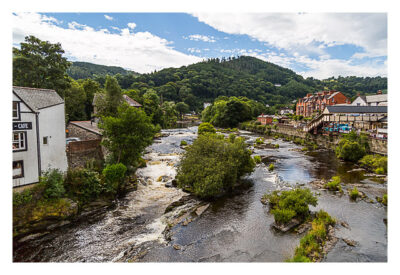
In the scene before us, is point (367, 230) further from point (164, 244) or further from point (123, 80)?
point (123, 80)

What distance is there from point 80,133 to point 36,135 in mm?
8161

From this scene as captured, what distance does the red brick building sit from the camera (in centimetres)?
5559

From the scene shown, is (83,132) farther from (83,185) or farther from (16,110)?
(16,110)

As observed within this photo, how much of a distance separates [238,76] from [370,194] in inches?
A: 5190

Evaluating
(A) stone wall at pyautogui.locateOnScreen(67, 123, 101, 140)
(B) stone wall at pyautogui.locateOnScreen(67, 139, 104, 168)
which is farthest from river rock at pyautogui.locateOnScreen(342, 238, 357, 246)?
(A) stone wall at pyautogui.locateOnScreen(67, 123, 101, 140)

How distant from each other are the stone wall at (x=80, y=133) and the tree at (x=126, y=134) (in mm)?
1896

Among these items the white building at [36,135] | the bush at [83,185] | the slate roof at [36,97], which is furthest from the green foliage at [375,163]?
the slate roof at [36,97]

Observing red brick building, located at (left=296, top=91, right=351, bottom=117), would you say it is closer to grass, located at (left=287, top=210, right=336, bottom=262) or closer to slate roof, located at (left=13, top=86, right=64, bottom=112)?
grass, located at (left=287, top=210, right=336, bottom=262)

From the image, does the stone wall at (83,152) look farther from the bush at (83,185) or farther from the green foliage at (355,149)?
the green foliage at (355,149)

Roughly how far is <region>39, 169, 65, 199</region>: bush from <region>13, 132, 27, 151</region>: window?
1864mm

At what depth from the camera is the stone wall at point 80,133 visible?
1870 centimetres
